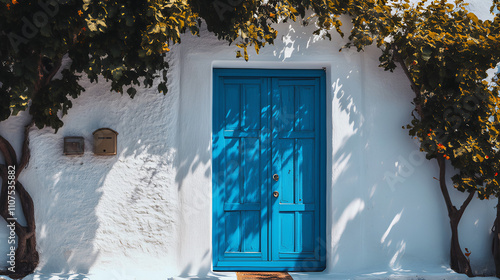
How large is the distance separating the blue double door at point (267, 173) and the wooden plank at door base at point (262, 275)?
76 mm

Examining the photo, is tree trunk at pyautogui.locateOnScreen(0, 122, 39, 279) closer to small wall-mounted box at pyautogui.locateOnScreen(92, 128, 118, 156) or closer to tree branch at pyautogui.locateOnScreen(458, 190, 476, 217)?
small wall-mounted box at pyautogui.locateOnScreen(92, 128, 118, 156)

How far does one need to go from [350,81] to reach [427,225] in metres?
1.81

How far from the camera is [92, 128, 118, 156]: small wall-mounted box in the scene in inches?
183

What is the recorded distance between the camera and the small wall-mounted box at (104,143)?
4.65 m

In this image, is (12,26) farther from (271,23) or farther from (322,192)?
(322,192)

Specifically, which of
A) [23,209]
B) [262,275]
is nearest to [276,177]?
[262,275]

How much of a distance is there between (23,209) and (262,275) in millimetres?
2596

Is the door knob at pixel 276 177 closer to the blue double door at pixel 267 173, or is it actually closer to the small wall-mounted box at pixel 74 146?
the blue double door at pixel 267 173

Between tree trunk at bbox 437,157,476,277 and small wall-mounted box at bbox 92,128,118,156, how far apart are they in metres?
3.50

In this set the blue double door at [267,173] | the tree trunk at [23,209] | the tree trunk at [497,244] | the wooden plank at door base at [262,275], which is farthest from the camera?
the blue double door at [267,173]

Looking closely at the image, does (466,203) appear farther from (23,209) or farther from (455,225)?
(23,209)

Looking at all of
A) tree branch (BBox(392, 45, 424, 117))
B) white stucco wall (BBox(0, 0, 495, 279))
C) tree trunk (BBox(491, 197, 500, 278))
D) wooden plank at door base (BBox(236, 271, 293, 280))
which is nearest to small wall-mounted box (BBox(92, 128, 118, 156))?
white stucco wall (BBox(0, 0, 495, 279))

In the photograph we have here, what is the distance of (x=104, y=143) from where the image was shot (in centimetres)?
466

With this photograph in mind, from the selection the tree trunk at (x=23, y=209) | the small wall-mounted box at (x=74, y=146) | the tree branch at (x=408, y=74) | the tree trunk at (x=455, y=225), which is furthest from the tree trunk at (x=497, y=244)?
the tree trunk at (x=23, y=209)
